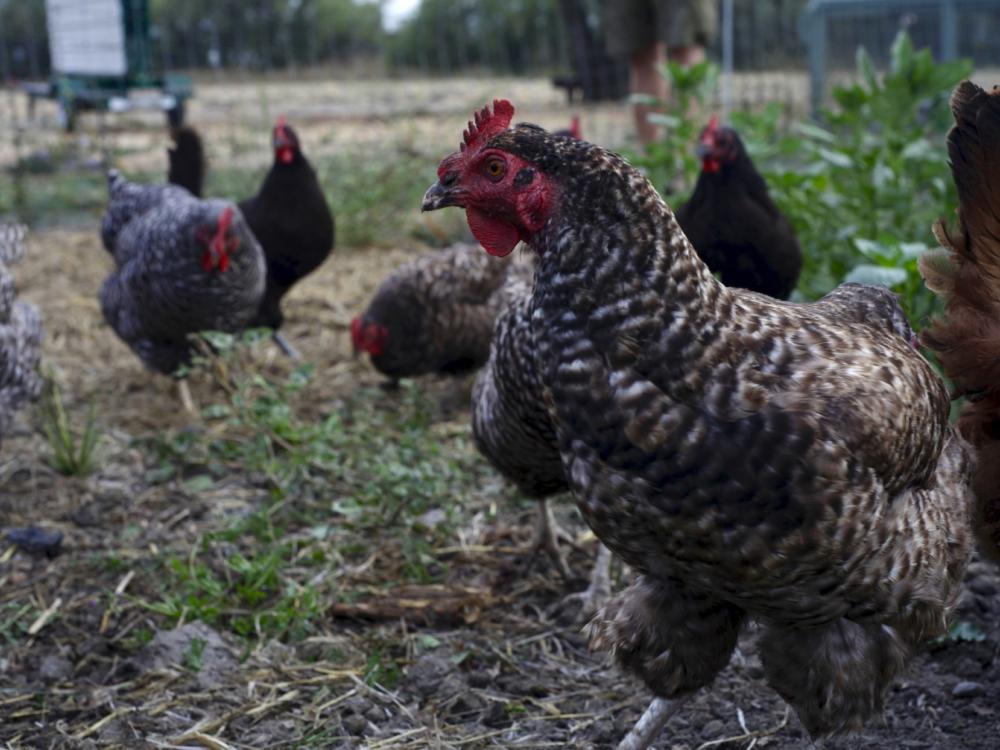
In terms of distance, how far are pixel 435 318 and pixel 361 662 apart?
2412mm

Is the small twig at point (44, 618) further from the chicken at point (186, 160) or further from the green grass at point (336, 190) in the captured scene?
the green grass at point (336, 190)

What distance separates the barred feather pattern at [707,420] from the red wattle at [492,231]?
6 centimetres

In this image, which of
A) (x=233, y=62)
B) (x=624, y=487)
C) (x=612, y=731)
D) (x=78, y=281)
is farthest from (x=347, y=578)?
(x=233, y=62)

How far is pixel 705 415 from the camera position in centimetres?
204

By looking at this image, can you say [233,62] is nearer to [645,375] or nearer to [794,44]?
[794,44]

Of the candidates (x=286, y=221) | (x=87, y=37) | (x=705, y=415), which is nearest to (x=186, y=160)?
(x=286, y=221)

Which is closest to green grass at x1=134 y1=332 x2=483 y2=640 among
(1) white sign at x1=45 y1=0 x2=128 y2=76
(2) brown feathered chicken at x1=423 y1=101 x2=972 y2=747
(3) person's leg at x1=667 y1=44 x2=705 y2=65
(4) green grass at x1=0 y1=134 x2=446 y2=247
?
(2) brown feathered chicken at x1=423 y1=101 x2=972 y2=747

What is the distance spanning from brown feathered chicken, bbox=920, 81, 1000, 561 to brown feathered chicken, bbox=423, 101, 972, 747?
623 millimetres

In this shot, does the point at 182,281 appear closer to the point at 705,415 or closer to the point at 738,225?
the point at 738,225

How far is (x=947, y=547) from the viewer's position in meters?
2.41

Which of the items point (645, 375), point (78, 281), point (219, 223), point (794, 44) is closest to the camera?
point (645, 375)

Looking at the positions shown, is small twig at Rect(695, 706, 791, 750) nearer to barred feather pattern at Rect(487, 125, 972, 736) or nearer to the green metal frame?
barred feather pattern at Rect(487, 125, 972, 736)

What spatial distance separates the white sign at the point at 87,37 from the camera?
1079 cm

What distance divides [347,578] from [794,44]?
11.4 meters
